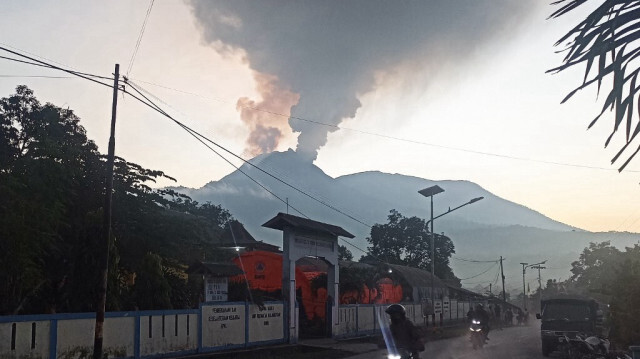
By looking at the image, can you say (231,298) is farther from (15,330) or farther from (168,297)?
(15,330)

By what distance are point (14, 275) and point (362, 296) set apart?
27.8 meters

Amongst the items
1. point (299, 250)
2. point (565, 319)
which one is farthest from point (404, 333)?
point (299, 250)

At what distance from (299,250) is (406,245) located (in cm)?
6060

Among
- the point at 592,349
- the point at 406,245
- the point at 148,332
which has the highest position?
the point at 406,245

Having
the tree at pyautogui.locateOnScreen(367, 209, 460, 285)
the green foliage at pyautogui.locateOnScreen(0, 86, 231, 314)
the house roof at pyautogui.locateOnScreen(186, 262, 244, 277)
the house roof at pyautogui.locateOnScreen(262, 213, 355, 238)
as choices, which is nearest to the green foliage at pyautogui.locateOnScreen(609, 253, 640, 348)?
the house roof at pyautogui.locateOnScreen(262, 213, 355, 238)

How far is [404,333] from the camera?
1012cm

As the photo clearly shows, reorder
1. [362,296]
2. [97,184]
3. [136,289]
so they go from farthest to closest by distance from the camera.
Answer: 1. [362,296]
2. [97,184]
3. [136,289]

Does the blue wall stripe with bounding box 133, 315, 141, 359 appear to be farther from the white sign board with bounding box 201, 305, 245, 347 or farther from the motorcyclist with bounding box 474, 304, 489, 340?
the motorcyclist with bounding box 474, 304, 489, 340

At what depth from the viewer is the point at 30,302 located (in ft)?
62.7

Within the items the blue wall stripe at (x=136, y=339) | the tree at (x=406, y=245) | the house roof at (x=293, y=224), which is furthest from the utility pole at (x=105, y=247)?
the tree at (x=406, y=245)

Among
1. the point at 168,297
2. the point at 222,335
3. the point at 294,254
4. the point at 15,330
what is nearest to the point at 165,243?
the point at 168,297

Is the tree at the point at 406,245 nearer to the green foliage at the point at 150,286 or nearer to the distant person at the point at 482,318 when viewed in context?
the distant person at the point at 482,318

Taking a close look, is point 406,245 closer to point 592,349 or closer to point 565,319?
point 565,319

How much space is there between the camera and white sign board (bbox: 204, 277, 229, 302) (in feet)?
82.4
